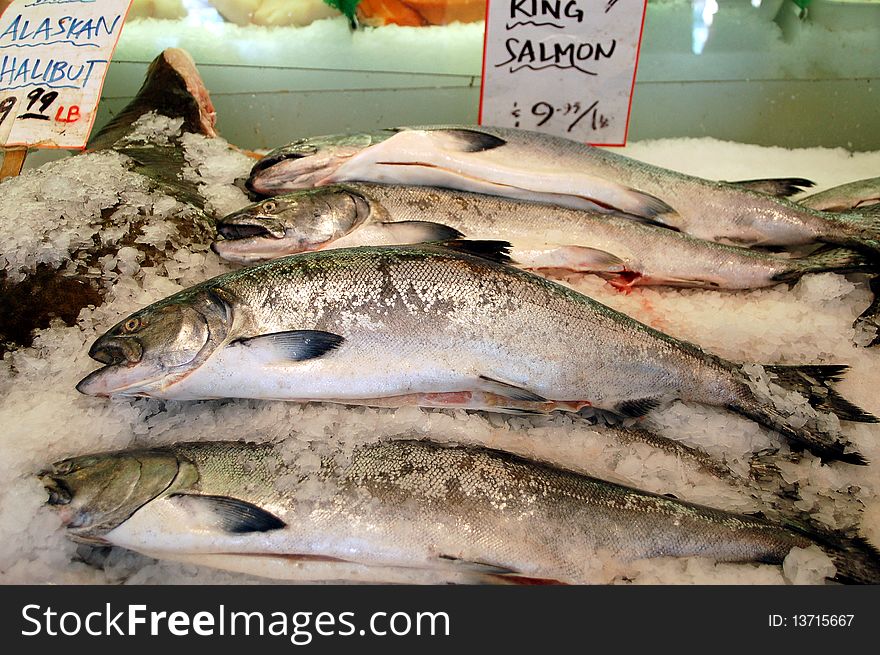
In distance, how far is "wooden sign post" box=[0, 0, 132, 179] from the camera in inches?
86.4

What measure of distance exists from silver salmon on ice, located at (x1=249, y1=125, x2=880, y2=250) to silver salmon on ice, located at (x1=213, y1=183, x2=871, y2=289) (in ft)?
0.23

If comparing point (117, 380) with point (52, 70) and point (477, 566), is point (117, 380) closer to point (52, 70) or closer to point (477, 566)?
point (477, 566)

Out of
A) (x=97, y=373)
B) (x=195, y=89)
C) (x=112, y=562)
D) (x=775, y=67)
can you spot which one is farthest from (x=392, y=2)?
(x=112, y=562)

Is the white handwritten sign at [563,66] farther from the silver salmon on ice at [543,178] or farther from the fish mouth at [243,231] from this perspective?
the fish mouth at [243,231]

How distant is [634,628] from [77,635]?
0.93 m

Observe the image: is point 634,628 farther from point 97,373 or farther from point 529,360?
point 97,373

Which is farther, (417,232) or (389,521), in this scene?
(417,232)

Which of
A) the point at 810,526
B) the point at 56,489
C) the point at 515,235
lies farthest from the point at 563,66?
the point at 56,489

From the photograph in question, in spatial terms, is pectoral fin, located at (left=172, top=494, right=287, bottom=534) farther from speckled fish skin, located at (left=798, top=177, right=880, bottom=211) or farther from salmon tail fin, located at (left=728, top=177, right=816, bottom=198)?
speckled fish skin, located at (left=798, top=177, right=880, bottom=211)

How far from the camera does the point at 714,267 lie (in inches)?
75.2

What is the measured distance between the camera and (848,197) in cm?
229

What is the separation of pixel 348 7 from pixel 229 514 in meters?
2.33

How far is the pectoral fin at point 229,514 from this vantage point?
4.16 ft

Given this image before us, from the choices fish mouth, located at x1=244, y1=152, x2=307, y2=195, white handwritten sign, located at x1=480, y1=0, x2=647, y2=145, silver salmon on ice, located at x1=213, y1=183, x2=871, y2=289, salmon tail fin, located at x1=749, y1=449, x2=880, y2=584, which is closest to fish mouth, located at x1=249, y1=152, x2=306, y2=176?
fish mouth, located at x1=244, y1=152, x2=307, y2=195
